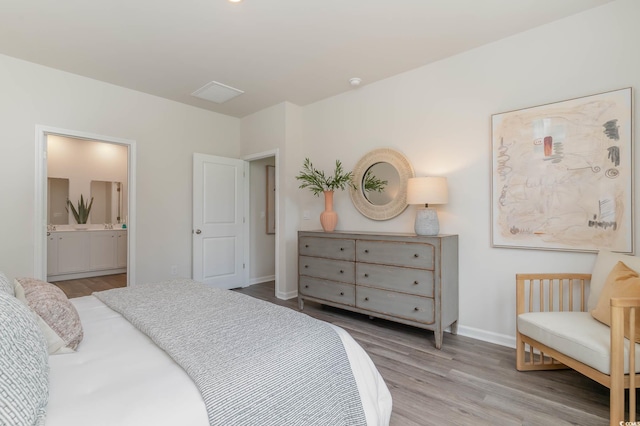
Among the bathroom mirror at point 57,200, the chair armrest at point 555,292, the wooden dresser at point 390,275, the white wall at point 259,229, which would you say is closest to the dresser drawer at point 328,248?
the wooden dresser at point 390,275

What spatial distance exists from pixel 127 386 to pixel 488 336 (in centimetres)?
281

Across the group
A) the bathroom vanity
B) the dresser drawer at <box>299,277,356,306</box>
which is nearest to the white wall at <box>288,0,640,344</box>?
the dresser drawer at <box>299,277,356,306</box>

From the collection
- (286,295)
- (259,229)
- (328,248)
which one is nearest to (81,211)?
(259,229)

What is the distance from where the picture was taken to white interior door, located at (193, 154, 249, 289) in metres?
4.31

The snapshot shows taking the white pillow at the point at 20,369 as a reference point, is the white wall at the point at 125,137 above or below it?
above

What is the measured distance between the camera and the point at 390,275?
9.51ft

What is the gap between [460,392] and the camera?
1971mm

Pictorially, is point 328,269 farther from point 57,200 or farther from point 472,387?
point 57,200

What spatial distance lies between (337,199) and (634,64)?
279 cm

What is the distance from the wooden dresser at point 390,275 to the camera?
8.70 feet

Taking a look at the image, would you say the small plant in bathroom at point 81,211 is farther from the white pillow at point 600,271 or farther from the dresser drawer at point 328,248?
the white pillow at point 600,271

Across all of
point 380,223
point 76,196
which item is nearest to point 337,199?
point 380,223

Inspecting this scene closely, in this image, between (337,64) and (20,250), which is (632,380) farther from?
(20,250)

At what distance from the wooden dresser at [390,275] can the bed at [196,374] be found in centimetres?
131
